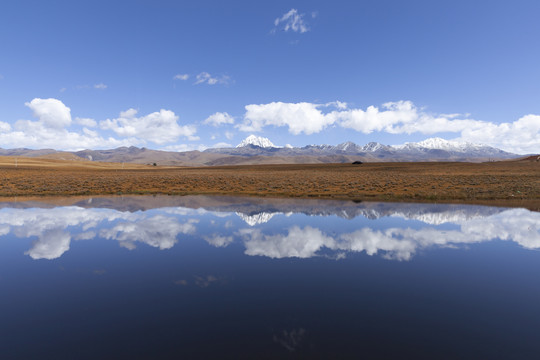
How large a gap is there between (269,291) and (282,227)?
27.6 feet

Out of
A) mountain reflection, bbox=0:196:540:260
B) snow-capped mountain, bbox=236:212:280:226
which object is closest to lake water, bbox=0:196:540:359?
mountain reflection, bbox=0:196:540:260

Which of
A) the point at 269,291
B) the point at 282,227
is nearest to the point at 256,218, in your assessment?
the point at 282,227

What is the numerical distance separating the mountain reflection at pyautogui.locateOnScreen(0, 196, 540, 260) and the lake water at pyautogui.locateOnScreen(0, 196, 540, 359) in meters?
0.16

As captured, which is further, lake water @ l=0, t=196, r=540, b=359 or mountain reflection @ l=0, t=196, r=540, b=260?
mountain reflection @ l=0, t=196, r=540, b=260

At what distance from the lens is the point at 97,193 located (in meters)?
34.7

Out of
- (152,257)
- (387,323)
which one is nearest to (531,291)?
(387,323)

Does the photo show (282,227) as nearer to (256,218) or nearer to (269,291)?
(256,218)

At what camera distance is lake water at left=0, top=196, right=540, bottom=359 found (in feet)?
19.4

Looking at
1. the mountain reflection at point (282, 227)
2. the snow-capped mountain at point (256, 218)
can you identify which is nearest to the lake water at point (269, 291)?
the mountain reflection at point (282, 227)

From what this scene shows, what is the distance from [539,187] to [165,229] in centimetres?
4544

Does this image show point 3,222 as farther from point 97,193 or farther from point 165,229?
point 97,193

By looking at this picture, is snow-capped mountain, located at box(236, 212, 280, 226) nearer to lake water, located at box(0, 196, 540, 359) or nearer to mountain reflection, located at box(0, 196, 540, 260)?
mountain reflection, located at box(0, 196, 540, 260)

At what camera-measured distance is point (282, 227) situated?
54.6ft

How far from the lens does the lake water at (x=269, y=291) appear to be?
5.90 m
